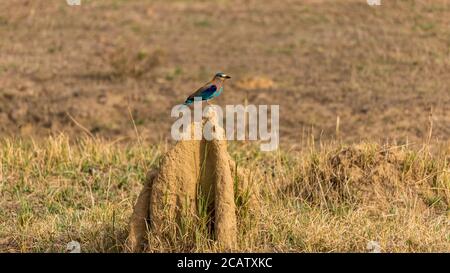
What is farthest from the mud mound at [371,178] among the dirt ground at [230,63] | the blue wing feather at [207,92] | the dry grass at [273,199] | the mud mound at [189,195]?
the dirt ground at [230,63]

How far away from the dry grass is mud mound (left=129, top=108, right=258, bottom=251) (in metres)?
0.11

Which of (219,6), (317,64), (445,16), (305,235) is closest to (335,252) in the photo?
(305,235)

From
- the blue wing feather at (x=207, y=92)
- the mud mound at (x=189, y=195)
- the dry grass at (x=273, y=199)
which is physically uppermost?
the blue wing feather at (x=207, y=92)

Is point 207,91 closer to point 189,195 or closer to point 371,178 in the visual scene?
point 189,195

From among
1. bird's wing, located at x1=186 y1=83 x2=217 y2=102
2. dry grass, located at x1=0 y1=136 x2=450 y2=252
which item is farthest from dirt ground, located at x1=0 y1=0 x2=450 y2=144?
bird's wing, located at x1=186 y1=83 x2=217 y2=102

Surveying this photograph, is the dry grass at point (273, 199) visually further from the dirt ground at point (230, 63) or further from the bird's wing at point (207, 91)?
the dirt ground at point (230, 63)

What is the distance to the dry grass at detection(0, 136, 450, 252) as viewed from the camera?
24.5ft

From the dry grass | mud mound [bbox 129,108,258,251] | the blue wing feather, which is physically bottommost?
the dry grass

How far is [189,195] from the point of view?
7164mm

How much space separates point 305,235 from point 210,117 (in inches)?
45.6

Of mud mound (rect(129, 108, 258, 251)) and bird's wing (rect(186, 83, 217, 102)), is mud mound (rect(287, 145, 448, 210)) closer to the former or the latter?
mud mound (rect(129, 108, 258, 251))

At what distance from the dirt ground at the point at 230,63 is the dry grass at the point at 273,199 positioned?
65.9 inches

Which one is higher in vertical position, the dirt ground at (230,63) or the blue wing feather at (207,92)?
the blue wing feather at (207,92)

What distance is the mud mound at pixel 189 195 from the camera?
7098 mm
